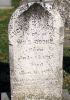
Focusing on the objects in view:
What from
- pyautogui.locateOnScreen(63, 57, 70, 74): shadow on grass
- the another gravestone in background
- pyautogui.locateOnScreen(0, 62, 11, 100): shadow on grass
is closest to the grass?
pyautogui.locateOnScreen(63, 57, 70, 74): shadow on grass

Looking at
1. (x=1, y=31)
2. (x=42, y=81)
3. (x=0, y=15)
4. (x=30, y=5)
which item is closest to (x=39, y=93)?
(x=42, y=81)

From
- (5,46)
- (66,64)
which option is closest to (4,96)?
(66,64)

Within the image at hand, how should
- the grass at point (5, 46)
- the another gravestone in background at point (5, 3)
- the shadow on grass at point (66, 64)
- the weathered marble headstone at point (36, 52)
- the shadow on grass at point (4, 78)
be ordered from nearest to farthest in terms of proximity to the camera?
the weathered marble headstone at point (36, 52), the shadow on grass at point (4, 78), the grass at point (5, 46), the shadow on grass at point (66, 64), the another gravestone in background at point (5, 3)

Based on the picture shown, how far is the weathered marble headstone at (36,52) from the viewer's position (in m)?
6.51

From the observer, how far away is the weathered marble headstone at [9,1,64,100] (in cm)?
651

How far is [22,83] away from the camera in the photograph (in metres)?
6.81

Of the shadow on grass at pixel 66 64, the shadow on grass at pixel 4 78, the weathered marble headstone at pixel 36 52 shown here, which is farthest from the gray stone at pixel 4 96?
the shadow on grass at pixel 66 64

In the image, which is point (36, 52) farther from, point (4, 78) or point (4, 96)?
point (4, 78)

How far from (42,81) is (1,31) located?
19.3ft

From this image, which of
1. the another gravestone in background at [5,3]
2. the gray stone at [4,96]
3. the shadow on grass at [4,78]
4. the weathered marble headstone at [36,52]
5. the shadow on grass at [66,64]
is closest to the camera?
the weathered marble headstone at [36,52]

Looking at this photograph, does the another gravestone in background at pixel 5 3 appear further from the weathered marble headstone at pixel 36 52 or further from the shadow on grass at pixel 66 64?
the weathered marble headstone at pixel 36 52

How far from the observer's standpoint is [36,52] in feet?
21.9

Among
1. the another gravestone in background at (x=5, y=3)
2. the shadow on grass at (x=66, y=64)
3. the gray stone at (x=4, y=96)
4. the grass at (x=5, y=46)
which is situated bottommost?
the gray stone at (x=4, y=96)

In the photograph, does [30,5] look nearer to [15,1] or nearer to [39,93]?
[39,93]
